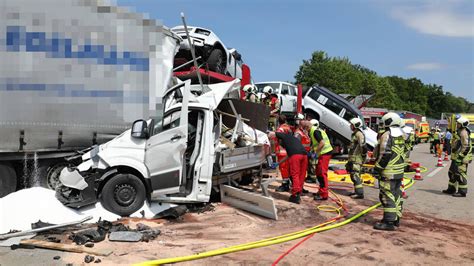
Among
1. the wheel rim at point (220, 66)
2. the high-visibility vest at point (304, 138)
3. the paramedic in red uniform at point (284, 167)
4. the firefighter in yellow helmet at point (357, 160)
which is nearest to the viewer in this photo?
the paramedic in red uniform at point (284, 167)

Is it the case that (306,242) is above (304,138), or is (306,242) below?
below

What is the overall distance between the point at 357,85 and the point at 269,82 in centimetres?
4102

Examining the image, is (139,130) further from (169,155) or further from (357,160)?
(357,160)

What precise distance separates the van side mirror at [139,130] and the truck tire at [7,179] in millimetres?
2227

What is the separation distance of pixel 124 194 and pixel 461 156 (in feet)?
23.8

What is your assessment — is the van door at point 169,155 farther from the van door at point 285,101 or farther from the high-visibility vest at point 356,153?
the van door at point 285,101

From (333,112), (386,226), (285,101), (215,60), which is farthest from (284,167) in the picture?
(285,101)

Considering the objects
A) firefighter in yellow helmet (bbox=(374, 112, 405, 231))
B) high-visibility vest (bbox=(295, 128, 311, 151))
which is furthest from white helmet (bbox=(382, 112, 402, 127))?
high-visibility vest (bbox=(295, 128, 311, 151))

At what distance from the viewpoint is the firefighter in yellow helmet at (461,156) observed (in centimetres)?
893

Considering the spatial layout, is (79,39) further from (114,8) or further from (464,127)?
(464,127)

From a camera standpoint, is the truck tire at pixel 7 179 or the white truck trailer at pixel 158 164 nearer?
the white truck trailer at pixel 158 164

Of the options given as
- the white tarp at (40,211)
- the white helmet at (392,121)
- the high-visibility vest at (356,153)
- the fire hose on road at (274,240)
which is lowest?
the fire hose on road at (274,240)

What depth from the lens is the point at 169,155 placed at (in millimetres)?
6195

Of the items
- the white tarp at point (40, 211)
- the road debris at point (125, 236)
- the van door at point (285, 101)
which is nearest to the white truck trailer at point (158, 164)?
the white tarp at point (40, 211)
